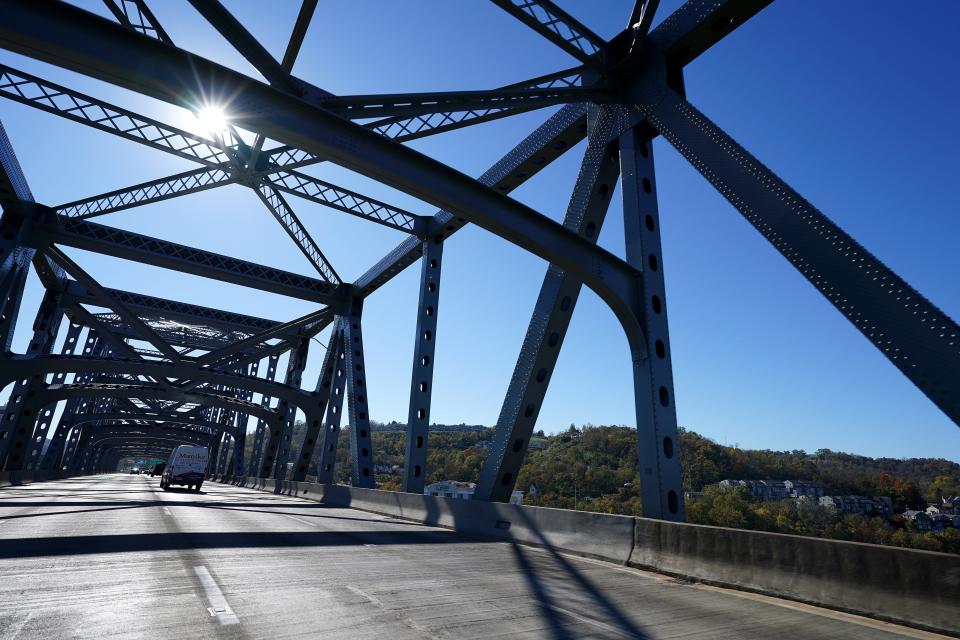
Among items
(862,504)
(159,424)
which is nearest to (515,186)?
(862,504)

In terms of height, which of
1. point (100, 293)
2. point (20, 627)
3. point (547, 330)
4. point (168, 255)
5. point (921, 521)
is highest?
point (168, 255)

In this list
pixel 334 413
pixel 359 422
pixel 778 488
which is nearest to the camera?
pixel 359 422

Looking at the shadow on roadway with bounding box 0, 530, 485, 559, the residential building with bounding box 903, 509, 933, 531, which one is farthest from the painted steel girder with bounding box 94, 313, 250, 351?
the residential building with bounding box 903, 509, 933, 531

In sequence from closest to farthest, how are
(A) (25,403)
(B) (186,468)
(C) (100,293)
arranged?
(C) (100,293)
(A) (25,403)
(B) (186,468)

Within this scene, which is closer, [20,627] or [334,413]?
[20,627]

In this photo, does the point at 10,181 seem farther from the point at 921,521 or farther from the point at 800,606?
the point at 921,521

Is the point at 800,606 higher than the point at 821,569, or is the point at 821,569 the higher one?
the point at 821,569

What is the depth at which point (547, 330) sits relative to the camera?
11.1m

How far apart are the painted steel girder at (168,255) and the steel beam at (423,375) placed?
8.90m

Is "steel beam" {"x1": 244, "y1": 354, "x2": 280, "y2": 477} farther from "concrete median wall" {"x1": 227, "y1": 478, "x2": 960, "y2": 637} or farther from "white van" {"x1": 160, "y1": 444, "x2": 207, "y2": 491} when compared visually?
"concrete median wall" {"x1": 227, "y1": 478, "x2": 960, "y2": 637}

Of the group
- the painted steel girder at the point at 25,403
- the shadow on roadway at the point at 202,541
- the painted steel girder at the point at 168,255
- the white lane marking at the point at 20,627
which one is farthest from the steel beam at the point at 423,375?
the painted steel girder at the point at 25,403

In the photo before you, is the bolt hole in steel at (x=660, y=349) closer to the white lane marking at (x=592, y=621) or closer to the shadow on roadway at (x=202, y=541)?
the shadow on roadway at (x=202, y=541)

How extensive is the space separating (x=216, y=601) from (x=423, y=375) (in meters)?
13.3

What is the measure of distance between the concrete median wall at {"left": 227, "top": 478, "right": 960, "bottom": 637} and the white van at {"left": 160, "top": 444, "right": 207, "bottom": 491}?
26.9 metres
